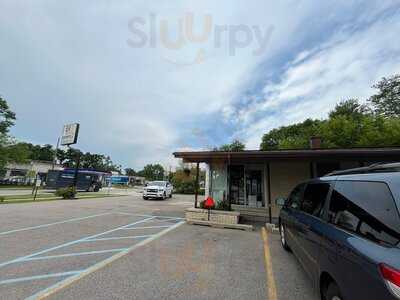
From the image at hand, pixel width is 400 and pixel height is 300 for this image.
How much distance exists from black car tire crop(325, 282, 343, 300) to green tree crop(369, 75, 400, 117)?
113 feet

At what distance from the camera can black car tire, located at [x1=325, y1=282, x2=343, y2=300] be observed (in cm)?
228

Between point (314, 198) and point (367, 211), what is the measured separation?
5.41 feet

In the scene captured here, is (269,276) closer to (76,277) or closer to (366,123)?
(76,277)

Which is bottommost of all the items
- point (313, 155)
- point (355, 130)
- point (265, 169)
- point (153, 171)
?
point (265, 169)

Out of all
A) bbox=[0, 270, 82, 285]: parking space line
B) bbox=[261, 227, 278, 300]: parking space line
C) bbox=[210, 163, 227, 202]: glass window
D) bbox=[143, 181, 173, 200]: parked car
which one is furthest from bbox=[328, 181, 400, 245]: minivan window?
bbox=[143, 181, 173, 200]: parked car

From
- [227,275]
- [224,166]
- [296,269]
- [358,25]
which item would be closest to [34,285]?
[227,275]

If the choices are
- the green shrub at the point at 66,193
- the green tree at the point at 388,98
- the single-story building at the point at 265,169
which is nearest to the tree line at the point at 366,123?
the green tree at the point at 388,98

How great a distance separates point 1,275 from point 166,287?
291 cm

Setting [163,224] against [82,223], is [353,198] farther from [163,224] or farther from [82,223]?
[82,223]

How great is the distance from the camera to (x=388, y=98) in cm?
2855

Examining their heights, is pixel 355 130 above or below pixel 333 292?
above

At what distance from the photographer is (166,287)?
3562 millimetres

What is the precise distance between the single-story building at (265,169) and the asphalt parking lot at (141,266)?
3.55 metres

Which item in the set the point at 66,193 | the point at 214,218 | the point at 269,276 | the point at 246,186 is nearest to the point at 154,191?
the point at 66,193
